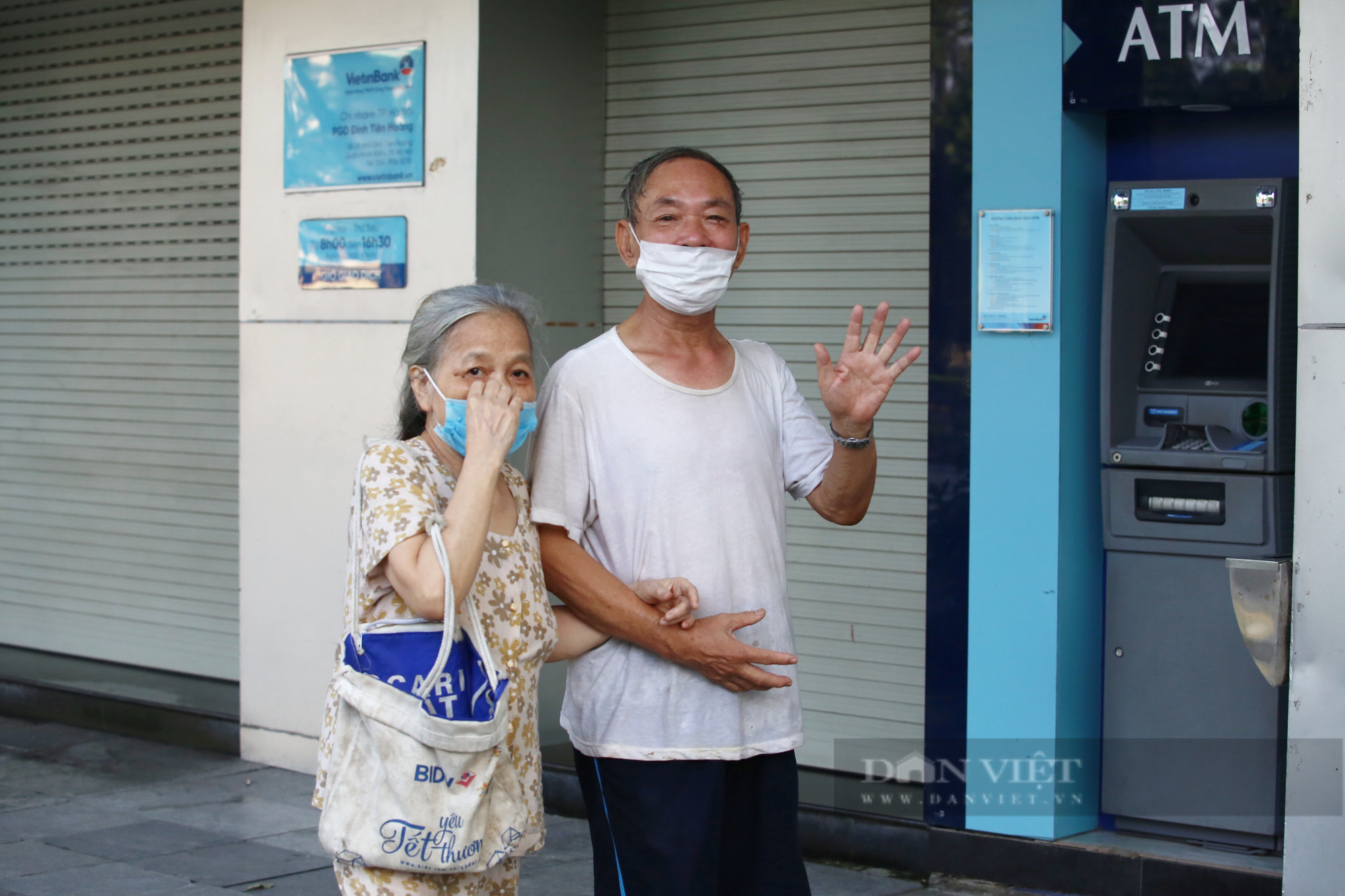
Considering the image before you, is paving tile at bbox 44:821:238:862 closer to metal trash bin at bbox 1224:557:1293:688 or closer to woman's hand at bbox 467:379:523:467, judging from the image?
woman's hand at bbox 467:379:523:467

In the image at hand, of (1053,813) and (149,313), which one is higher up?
(149,313)

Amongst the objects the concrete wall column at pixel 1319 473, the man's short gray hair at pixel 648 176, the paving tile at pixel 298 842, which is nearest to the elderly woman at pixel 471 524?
the man's short gray hair at pixel 648 176

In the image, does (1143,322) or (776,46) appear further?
(776,46)

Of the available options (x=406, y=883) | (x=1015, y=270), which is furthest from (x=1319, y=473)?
(x=406, y=883)

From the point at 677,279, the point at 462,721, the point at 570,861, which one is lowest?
the point at 570,861

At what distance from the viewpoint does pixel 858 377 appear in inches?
104

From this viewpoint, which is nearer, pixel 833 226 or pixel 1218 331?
pixel 1218 331

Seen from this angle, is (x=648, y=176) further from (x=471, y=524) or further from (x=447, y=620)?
(x=447, y=620)

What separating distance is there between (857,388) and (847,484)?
210mm

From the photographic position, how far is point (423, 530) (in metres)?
2.26

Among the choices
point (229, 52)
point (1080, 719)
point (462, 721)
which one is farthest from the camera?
point (229, 52)

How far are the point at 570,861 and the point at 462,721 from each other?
2.44m

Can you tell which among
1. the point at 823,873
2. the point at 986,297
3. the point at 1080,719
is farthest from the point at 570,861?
the point at 986,297

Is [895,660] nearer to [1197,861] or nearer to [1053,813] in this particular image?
[1053,813]
